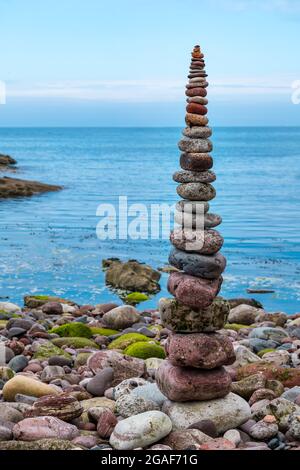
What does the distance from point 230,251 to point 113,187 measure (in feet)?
102

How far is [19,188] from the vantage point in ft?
175

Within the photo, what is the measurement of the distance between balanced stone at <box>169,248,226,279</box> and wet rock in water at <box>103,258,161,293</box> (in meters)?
15.6

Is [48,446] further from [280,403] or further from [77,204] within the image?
[77,204]

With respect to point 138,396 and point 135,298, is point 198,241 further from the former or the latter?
point 135,298

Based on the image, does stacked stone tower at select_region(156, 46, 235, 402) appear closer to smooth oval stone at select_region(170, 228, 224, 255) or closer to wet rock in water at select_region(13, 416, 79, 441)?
smooth oval stone at select_region(170, 228, 224, 255)

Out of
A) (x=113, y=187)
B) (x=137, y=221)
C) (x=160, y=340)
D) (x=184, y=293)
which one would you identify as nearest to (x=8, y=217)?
(x=137, y=221)

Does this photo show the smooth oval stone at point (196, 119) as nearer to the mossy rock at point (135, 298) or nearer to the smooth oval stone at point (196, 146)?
the smooth oval stone at point (196, 146)

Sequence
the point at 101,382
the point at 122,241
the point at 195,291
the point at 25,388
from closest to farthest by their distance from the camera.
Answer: the point at 195,291
the point at 25,388
the point at 101,382
the point at 122,241

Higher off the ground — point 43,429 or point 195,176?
point 195,176

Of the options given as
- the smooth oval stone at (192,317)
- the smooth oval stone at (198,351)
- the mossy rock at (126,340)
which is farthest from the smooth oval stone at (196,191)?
the mossy rock at (126,340)

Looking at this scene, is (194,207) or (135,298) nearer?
(194,207)

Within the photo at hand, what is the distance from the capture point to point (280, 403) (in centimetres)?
1080

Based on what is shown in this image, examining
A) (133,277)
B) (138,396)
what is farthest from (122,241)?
(138,396)

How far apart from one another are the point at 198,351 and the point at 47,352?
194 inches
